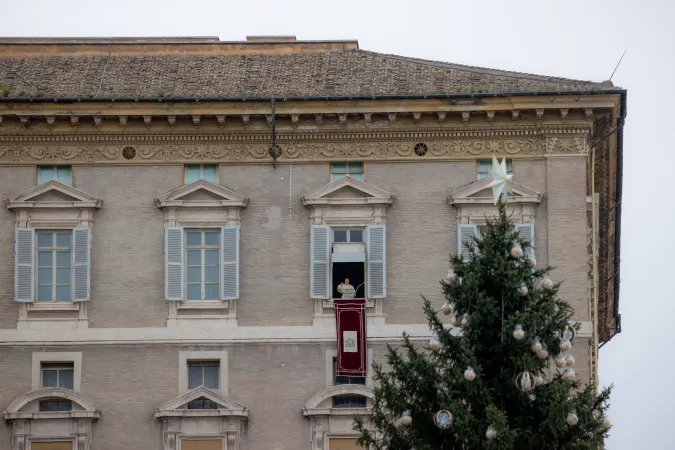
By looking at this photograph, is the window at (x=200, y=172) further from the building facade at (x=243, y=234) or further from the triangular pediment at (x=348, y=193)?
the triangular pediment at (x=348, y=193)

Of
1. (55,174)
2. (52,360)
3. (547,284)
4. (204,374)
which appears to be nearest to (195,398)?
(204,374)

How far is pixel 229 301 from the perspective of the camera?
53.2 m

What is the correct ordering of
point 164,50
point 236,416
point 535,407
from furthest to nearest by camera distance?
point 164,50
point 236,416
point 535,407

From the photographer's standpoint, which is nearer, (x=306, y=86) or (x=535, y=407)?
(x=535, y=407)

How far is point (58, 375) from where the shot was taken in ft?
174

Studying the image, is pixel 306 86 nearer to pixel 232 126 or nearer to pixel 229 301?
pixel 232 126

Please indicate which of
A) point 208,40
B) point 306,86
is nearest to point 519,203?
point 306,86

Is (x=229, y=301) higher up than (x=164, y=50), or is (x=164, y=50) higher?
(x=164, y=50)

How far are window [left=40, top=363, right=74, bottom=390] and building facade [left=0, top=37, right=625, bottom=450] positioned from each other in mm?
51

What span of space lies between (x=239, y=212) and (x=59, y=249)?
4733 millimetres

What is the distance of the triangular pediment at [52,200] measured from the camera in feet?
177

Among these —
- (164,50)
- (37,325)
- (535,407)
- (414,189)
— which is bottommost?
(535,407)

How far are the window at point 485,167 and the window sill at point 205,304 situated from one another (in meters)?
7.32

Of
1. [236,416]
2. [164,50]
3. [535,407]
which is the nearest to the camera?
[535,407]
